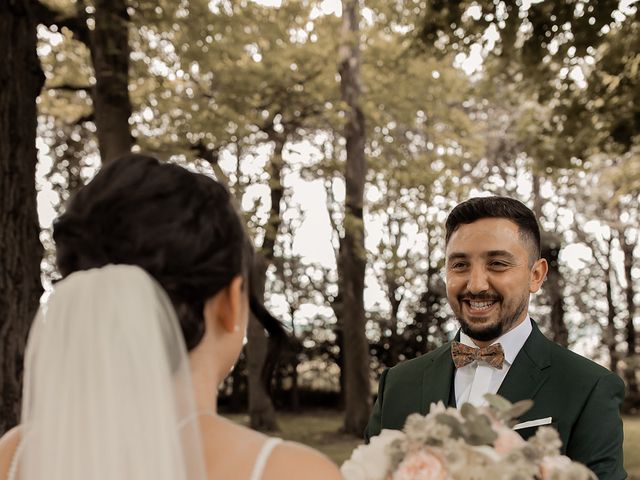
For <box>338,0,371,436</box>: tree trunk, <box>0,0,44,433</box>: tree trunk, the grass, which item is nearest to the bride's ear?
<box>0,0,44,433</box>: tree trunk

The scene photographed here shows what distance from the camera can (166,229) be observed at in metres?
1.75

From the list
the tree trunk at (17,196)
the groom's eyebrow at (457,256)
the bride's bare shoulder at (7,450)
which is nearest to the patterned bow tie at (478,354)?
the groom's eyebrow at (457,256)

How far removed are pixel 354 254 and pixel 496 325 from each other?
12.6 metres

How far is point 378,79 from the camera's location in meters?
17.6

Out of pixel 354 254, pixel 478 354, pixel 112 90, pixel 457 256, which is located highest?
pixel 112 90

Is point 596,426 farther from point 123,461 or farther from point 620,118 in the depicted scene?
point 620,118

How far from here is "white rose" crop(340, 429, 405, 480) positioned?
205 centimetres

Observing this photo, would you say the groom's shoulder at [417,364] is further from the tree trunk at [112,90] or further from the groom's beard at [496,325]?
the tree trunk at [112,90]

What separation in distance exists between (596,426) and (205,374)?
174 cm

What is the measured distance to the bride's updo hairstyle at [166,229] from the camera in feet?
5.80

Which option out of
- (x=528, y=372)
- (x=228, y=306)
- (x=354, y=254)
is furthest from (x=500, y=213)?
(x=354, y=254)

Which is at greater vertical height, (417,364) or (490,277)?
(490,277)

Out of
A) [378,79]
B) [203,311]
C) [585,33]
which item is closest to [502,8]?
[585,33]

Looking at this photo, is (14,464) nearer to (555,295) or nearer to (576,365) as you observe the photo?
(576,365)
